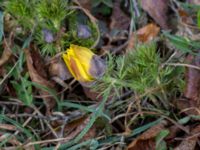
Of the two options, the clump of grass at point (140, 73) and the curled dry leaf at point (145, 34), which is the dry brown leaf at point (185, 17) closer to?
the curled dry leaf at point (145, 34)

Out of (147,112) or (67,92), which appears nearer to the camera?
(147,112)

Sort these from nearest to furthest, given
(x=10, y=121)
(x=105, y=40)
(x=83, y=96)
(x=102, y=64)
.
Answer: (x=102, y=64) → (x=10, y=121) → (x=83, y=96) → (x=105, y=40)

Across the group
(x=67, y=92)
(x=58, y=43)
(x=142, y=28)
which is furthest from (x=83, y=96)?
(x=142, y=28)

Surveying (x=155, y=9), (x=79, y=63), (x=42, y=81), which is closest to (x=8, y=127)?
(x=42, y=81)

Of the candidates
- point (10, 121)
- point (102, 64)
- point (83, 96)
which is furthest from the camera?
point (83, 96)

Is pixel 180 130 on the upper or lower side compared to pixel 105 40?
Answer: lower

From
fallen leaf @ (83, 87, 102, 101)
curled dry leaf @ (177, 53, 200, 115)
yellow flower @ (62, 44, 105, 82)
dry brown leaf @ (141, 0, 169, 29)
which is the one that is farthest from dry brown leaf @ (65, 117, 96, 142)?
dry brown leaf @ (141, 0, 169, 29)

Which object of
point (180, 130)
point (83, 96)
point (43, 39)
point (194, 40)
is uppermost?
point (43, 39)

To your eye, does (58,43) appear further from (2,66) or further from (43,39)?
(2,66)
